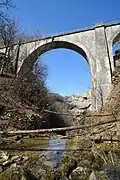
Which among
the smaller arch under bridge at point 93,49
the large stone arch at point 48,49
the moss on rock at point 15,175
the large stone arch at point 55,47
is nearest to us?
the moss on rock at point 15,175

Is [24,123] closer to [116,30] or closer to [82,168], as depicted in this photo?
[82,168]

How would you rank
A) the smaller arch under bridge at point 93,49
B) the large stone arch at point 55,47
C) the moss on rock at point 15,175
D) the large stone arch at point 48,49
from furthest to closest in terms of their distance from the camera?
the large stone arch at point 48,49
the large stone arch at point 55,47
the smaller arch under bridge at point 93,49
the moss on rock at point 15,175

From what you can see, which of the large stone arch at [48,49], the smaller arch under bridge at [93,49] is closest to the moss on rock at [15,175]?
the smaller arch under bridge at [93,49]

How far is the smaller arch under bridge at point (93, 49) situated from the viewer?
64.2 ft

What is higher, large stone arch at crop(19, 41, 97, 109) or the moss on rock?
large stone arch at crop(19, 41, 97, 109)

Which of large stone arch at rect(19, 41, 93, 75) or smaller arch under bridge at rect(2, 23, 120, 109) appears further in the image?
large stone arch at rect(19, 41, 93, 75)

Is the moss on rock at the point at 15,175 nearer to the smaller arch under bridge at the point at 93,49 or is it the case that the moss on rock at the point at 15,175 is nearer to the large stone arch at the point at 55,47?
the smaller arch under bridge at the point at 93,49

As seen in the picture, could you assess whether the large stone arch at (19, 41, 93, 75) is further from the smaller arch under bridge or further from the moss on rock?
the moss on rock

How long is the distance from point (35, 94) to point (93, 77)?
24.9 ft

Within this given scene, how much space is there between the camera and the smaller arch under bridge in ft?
64.2

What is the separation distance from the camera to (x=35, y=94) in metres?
14.3

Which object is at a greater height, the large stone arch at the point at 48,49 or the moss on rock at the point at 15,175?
the large stone arch at the point at 48,49

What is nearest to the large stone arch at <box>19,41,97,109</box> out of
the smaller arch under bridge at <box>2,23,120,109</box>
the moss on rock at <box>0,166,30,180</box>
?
the smaller arch under bridge at <box>2,23,120,109</box>

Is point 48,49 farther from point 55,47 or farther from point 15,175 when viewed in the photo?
point 15,175
